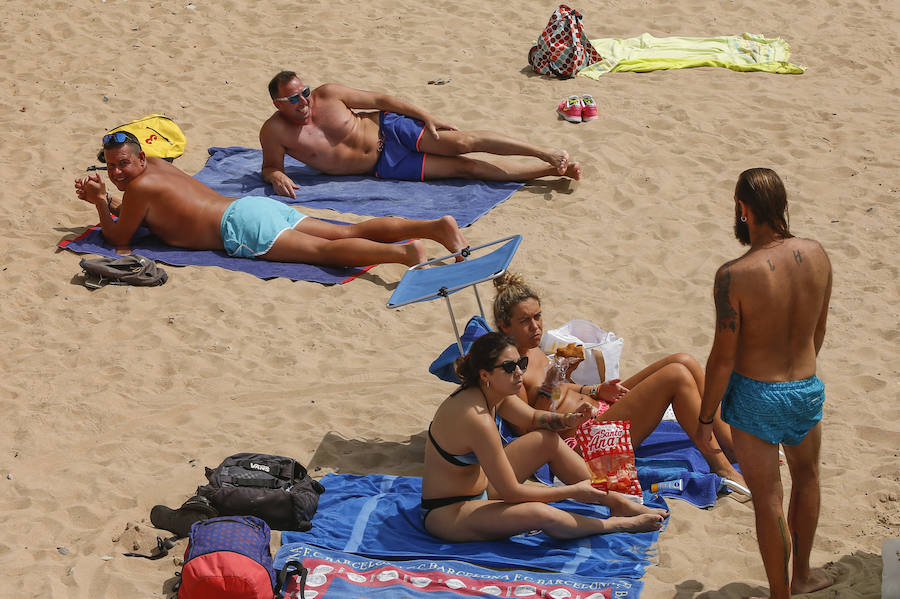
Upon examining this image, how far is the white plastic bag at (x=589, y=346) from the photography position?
522cm

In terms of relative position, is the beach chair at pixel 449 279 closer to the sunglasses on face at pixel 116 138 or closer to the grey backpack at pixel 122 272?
the grey backpack at pixel 122 272

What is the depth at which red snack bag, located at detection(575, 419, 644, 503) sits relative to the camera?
4602mm

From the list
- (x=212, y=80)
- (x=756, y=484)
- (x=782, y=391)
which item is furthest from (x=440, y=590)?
(x=212, y=80)

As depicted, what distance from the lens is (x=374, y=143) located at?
27.2 feet

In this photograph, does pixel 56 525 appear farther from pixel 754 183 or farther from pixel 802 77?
pixel 802 77

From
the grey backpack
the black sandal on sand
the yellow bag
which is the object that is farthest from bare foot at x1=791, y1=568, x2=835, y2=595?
the yellow bag

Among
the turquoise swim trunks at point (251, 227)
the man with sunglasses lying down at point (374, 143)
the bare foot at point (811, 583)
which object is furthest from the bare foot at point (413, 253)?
the bare foot at point (811, 583)

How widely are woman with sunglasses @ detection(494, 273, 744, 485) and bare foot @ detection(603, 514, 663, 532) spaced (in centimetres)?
49

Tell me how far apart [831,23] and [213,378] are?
7968 mm

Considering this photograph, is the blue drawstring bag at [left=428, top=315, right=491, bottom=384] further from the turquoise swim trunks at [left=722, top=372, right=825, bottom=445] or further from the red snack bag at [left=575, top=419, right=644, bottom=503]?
the turquoise swim trunks at [left=722, top=372, right=825, bottom=445]

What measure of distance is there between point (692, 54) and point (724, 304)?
6.99 metres

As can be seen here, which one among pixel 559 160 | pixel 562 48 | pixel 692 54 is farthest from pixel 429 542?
pixel 692 54

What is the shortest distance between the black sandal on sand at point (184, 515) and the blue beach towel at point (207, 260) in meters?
2.64

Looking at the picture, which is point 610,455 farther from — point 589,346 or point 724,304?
point 724,304
